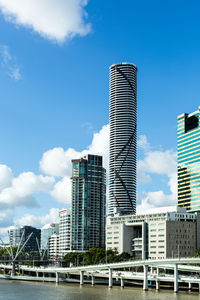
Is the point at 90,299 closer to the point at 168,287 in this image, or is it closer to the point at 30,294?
the point at 30,294

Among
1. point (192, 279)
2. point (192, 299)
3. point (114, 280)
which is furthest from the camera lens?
point (114, 280)

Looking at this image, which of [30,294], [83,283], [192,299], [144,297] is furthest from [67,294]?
[83,283]

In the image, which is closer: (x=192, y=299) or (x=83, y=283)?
(x=192, y=299)

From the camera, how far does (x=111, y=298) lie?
11356 centimetres

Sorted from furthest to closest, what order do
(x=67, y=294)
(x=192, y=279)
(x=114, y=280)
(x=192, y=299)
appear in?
(x=114, y=280) < (x=192, y=279) < (x=67, y=294) < (x=192, y=299)

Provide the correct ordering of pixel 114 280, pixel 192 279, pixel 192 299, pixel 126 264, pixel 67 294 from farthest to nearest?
pixel 114 280 < pixel 126 264 < pixel 192 279 < pixel 67 294 < pixel 192 299

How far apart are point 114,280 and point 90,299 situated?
57.8m

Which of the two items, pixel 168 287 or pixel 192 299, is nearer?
pixel 192 299

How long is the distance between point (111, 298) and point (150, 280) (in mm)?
42011

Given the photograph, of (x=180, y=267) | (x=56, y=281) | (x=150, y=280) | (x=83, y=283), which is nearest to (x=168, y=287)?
(x=150, y=280)

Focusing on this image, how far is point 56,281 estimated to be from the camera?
17700cm

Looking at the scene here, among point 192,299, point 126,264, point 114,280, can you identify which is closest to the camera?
point 192,299

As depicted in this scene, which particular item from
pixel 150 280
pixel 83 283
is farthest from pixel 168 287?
pixel 83 283

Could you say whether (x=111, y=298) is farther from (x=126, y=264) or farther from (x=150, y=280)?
(x=150, y=280)
